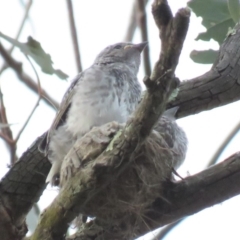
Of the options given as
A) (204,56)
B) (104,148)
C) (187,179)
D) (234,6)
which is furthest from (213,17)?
(104,148)

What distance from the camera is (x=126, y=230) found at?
316 cm

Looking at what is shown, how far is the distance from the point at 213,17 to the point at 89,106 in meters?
0.83

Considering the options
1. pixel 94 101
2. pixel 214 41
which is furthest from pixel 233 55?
pixel 94 101

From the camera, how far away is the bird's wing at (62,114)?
12.6ft

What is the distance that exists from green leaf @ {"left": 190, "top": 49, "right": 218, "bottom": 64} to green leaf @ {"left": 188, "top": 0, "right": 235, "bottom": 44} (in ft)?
0.25

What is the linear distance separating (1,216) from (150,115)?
50.8 inches

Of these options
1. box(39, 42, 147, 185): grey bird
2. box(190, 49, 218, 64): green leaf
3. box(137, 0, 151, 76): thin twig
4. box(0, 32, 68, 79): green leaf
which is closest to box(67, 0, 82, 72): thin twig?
box(39, 42, 147, 185): grey bird

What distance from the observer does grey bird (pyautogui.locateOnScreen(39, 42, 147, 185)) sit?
377 centimetres

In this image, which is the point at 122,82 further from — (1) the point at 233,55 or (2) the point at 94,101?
(1) the point at 233,55

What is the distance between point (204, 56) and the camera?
3.85m

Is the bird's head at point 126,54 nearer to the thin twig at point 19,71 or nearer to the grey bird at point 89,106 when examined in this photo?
the grey bird at point 89,106

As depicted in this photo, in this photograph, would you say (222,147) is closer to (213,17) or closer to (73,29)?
(213,17)

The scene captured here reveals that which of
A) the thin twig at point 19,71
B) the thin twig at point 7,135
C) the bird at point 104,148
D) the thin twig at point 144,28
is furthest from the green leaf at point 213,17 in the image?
the thin twig at point 7,135

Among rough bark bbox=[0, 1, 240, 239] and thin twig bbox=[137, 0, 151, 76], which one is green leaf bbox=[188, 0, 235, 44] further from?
→ thin twig bbox=[137, 0, 151, 76]
